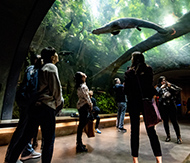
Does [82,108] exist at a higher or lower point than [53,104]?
lower

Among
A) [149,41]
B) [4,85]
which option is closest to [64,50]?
[149,41]

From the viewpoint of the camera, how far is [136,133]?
162 centimetres

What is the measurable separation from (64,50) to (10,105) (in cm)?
910

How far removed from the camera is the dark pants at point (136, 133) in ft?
5.14

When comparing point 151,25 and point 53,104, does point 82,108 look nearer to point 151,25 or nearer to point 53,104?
point 53,104

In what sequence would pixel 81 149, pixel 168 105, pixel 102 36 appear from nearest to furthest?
pixel 81 149 → pixel 168 105 → pixel 102 36

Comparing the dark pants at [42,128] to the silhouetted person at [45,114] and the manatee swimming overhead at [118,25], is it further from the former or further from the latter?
the manatee swimming overhead at [118,25]

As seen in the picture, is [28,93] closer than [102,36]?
Yes

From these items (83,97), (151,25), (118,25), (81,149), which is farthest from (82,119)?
(151,25)

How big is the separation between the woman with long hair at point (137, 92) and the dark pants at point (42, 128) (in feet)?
3.48

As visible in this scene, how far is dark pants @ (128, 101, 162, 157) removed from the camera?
1.57 m

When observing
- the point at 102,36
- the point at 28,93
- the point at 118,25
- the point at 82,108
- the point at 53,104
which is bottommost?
the point at 82,108

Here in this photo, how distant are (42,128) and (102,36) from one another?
14860 mm

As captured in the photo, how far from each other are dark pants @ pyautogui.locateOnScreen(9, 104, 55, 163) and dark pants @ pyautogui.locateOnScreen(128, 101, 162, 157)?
1.05 metres
